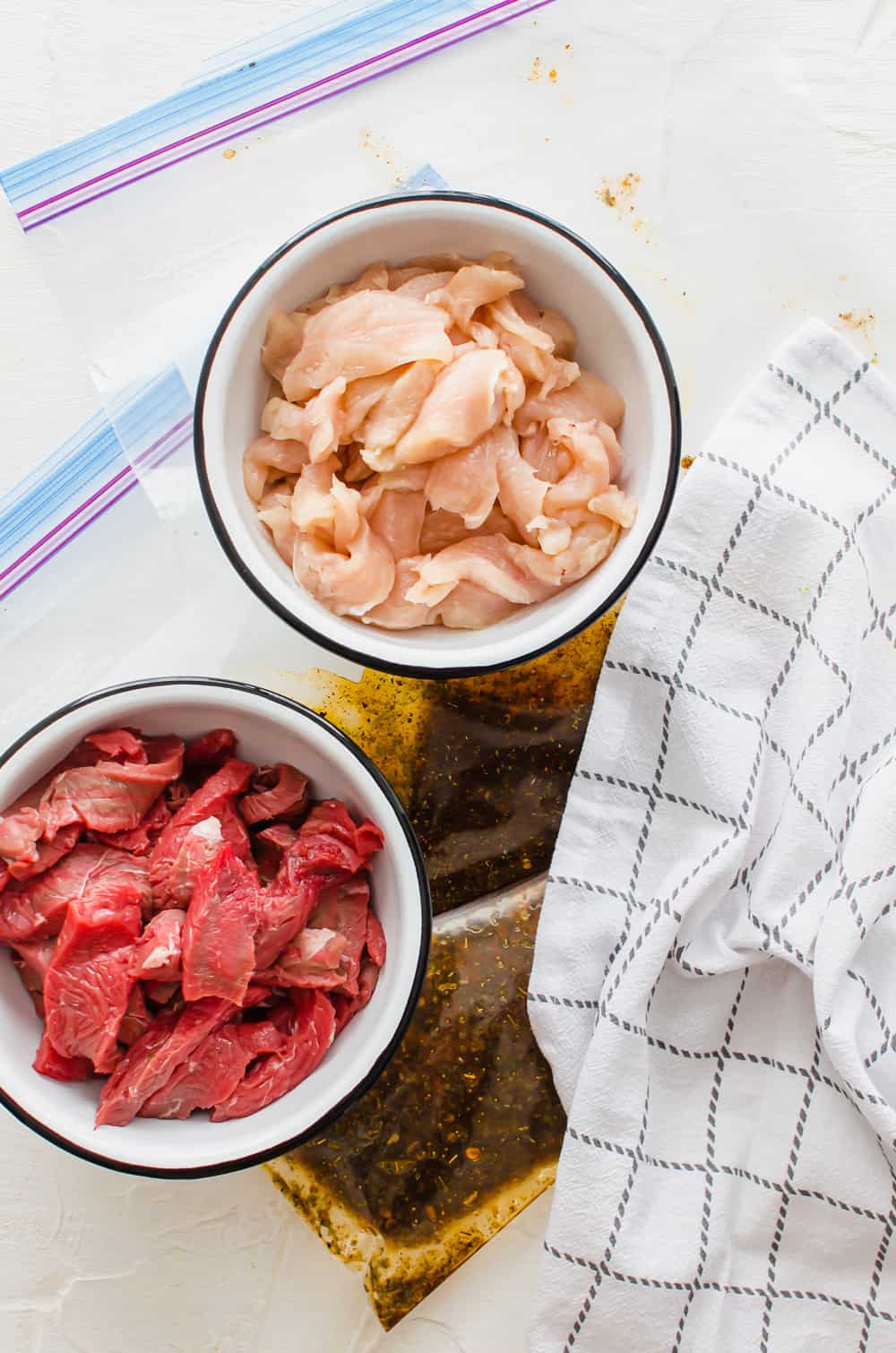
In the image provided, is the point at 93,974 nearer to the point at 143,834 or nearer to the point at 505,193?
the point at 143,834

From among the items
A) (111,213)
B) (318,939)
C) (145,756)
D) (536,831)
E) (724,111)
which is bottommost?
(536,831)

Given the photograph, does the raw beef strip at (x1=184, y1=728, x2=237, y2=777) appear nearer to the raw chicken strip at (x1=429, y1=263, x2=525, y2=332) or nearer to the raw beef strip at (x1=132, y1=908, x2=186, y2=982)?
the raw beef strip at (x1=132, y1=908, x2=186, y2=982)

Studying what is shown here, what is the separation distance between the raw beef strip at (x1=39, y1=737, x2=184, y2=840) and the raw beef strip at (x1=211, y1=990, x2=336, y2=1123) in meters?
0.29

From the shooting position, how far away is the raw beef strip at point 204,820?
1.30m

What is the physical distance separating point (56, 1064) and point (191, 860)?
0.26 metres

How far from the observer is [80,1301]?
1564 millimetres

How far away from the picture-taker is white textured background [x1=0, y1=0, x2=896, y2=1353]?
5.15ft

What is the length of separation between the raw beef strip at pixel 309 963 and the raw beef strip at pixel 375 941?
0.06 meters

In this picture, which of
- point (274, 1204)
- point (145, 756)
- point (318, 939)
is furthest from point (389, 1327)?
point (145, 756)

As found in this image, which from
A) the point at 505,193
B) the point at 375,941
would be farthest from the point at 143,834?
the point at 505,193

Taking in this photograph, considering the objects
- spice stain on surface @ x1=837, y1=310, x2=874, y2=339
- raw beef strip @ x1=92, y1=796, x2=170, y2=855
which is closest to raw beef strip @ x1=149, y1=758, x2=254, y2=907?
raw beef strip @ x1=92, y1=796, x2=170, y2=855

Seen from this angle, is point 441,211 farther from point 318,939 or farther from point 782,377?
point 318,939

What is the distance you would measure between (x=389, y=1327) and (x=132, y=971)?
0.69 m

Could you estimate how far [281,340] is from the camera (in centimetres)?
134
